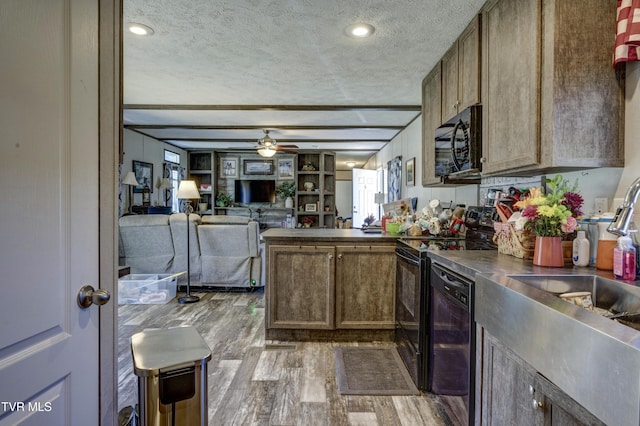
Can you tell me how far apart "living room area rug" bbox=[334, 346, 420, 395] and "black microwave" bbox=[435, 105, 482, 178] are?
4.81ft

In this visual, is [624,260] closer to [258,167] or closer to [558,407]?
[558,407]

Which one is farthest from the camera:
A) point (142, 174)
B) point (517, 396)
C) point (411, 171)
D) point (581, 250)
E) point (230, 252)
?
point (142, 174)

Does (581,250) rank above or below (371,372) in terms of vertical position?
above

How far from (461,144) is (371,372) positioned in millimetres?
1699

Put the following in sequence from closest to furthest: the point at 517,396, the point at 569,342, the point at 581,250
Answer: the point at 569,342 < the point at 517,396 < the point at 581,250

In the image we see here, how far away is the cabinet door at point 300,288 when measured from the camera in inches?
118

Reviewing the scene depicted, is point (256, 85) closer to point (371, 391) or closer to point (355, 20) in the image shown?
point (355, 20)

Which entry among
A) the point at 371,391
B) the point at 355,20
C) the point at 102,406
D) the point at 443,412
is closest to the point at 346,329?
the point at 371,391

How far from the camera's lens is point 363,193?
869 centimetres

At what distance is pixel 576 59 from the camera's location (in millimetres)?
1505

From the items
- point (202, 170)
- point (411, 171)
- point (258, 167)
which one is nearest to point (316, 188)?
point (258, 167)

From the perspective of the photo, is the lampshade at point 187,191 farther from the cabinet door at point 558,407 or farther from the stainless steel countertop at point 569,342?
the cabinet door at point 558,407

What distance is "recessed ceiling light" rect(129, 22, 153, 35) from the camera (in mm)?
2396

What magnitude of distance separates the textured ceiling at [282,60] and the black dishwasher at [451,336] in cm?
164
